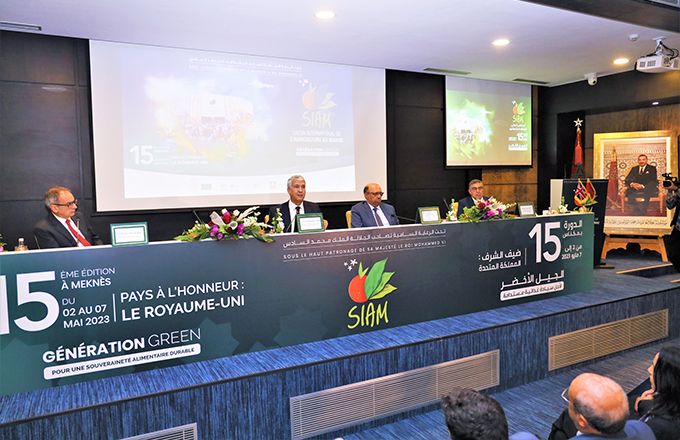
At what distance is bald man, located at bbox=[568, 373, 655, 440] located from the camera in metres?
1.50

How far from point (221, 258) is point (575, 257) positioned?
9.87ft

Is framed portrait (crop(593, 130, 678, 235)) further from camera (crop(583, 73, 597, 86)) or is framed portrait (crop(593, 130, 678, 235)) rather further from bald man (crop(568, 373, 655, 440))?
bald man (crop(568, 373, 655, 440))

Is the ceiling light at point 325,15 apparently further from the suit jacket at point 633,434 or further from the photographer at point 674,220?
the photographer at point 674,220

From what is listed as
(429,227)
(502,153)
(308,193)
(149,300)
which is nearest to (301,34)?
(308,193)

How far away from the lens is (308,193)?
18.7 feet

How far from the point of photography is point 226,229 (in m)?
2.70

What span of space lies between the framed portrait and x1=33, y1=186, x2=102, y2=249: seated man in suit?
6478 millimetres

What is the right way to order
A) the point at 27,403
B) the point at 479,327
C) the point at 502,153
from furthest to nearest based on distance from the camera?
1. the point at 502,153
2. the point at 479,327
3. the point at 27,403

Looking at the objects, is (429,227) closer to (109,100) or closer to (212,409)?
(212,409)

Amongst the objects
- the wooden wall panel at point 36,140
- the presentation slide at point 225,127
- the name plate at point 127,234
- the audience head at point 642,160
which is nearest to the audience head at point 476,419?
the name plate at point 127,234

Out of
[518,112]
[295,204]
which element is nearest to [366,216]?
[295,204]

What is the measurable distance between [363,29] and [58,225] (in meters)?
2.99

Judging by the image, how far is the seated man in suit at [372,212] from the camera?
4.43 m

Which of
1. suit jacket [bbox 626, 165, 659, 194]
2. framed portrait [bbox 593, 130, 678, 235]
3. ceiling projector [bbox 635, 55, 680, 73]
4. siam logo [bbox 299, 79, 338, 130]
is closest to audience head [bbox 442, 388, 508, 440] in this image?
siam logo [bbox 299, 79, 338, 130]
